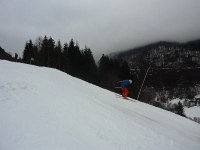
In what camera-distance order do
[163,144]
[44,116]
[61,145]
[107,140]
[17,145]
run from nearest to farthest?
[17,145] < [61,145] < [107,140] < [44,116] < [163,144]

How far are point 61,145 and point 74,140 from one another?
468mm

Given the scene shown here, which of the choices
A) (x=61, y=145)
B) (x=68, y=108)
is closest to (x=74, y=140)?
(x=61, y=145)

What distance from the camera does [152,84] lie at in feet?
534

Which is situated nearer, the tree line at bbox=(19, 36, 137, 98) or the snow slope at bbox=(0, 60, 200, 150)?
the snow slope at bbox=(0, 60, 200, 150)

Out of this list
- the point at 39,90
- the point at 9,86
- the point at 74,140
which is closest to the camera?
the point at 74,140

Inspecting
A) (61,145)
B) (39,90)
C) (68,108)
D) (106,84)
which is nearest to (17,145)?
(61,145)

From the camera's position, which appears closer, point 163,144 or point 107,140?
point 107,140

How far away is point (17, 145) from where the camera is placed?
403 centimetres

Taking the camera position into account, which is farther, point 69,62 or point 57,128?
point 69,62

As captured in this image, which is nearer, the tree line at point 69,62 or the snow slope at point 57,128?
the snow slope at point 57,128

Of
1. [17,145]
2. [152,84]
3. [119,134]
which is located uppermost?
[17,145]

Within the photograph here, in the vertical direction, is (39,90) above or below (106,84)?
above

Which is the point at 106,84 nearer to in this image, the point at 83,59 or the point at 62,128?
the point at 83,59

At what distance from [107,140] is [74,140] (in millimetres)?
1071
